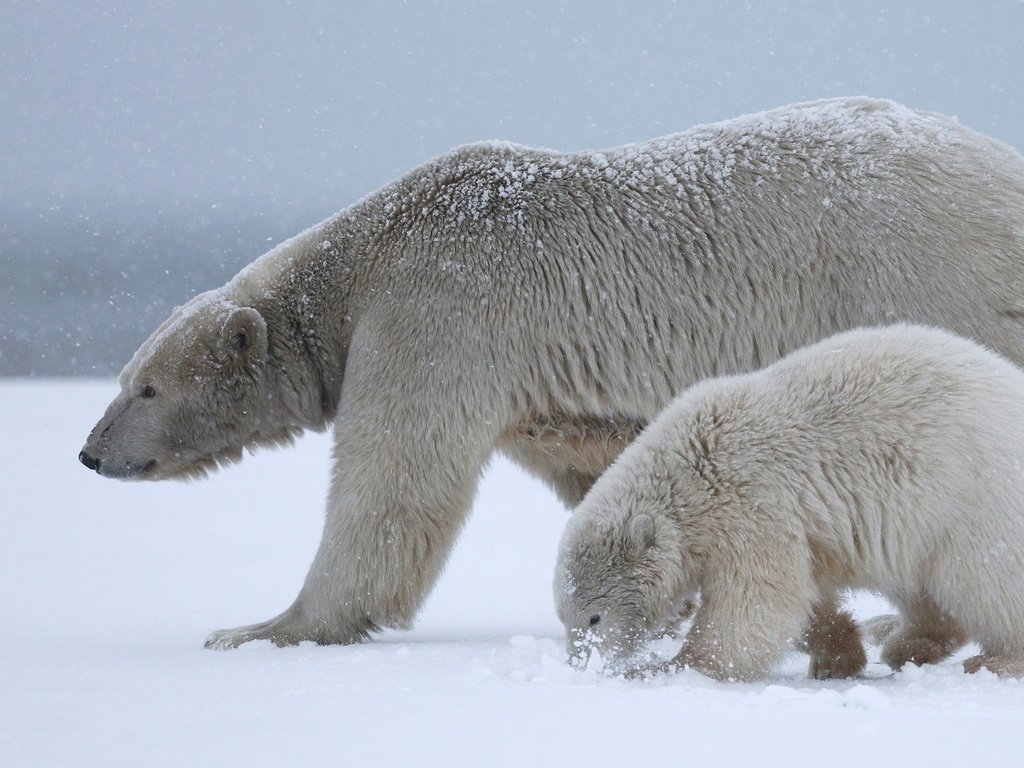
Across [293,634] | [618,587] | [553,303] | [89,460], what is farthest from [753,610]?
[89,460]

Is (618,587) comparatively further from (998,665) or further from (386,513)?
(386,513)

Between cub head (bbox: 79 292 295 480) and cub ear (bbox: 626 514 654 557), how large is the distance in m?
2.67

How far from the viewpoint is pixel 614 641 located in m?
4.95

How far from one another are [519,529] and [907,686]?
21.1 feet

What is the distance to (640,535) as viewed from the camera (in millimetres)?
4938

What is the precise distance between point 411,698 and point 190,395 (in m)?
3.15

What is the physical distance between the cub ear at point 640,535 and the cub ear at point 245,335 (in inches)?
105

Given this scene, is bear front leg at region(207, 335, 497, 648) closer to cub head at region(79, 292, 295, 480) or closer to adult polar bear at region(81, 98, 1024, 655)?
adult polar bear at region(81, 98, 1024, 655)

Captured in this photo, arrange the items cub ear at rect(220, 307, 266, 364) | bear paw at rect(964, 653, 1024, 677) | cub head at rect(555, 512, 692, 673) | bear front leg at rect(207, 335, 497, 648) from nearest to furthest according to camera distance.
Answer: bear paw at rect(964, 653, 1024, 677) → cub head at rect(555, 512, 692, 673) → bear front leg at rect(207, 335, 497, 648) → cub ear at rect(220, 307, 266, 364)

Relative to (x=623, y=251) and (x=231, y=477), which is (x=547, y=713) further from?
(x=231, y=477)

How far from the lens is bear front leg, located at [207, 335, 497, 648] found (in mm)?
6141

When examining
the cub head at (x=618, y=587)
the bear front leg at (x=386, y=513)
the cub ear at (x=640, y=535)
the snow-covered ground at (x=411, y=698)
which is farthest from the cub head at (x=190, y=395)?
the cub ear at (x=640, y=535)

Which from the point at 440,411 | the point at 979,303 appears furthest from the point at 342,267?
the point at 979,303

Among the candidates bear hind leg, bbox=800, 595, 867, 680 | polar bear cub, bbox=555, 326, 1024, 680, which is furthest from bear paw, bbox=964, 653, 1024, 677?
bear hind leg, bbox=800, 595, 867, 680
